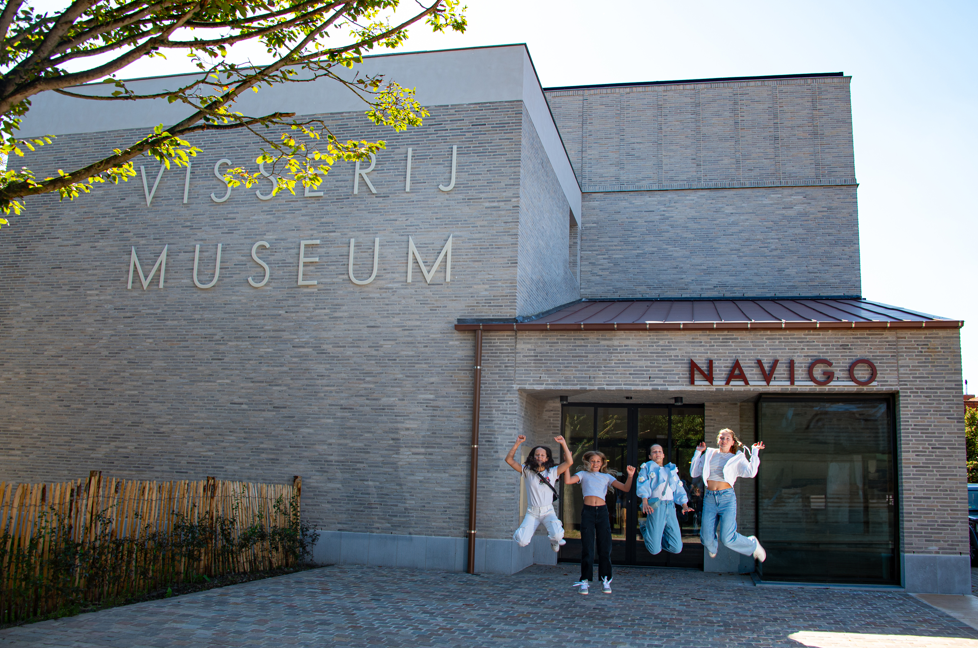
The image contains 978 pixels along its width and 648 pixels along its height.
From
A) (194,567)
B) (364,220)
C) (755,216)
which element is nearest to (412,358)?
(364,220)

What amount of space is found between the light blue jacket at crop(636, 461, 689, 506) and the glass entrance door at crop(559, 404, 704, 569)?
4.70 m

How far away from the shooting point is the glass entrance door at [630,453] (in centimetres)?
1410

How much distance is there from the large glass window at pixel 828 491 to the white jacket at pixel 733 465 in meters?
3.38

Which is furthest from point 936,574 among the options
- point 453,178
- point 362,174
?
point 362,174

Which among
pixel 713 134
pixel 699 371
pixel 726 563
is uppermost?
pixel 713 134

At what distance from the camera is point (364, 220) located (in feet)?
45.8

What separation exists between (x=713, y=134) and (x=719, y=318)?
28.1ft

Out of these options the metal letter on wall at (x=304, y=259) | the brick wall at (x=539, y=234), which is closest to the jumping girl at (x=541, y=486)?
the brick wall at (x=539, y=234)

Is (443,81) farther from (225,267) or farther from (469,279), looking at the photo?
(225,267)

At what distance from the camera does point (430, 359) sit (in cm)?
1302

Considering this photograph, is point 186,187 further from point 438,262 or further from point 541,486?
point 541,486

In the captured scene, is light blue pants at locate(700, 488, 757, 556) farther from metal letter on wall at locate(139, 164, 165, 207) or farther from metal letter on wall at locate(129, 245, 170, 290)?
metal letter on wall at locate(139, 164, 165, 207)

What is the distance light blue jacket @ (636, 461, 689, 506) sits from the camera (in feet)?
31.2

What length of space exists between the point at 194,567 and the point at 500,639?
16.8 ft
